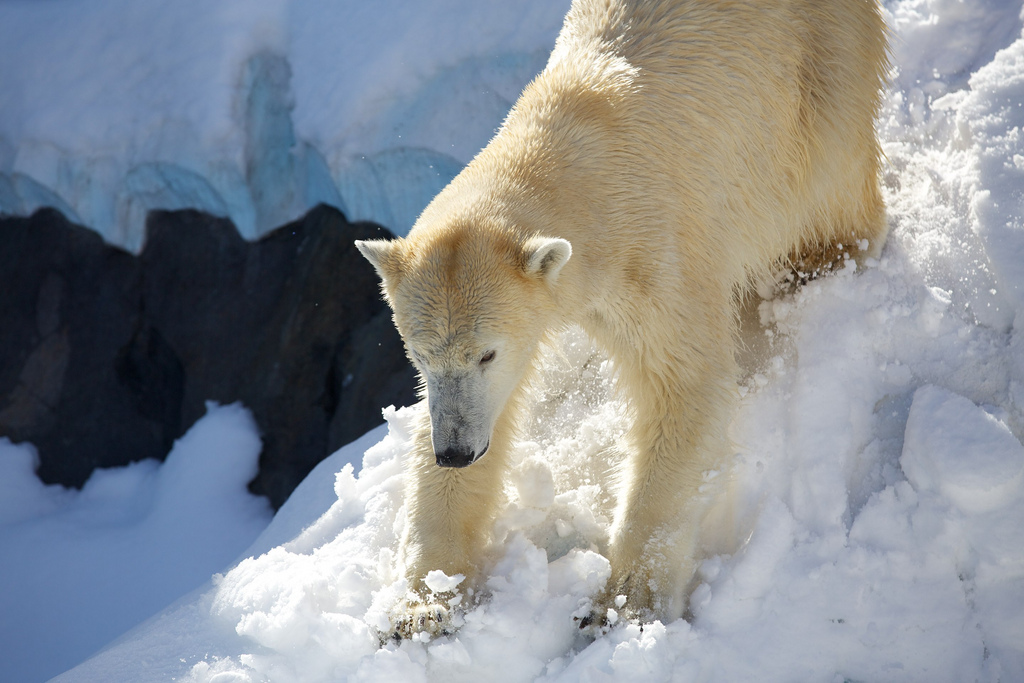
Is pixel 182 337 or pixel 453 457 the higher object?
pixel 453 457

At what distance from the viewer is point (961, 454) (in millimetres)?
2391

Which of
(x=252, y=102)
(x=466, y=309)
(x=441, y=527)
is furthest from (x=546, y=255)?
(x=252, y=102)

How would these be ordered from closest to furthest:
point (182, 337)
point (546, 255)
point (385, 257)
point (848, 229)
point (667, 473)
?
1. point (546, 255)
2. point (385, 257)
3. point (667, 473)
4. point (848, 229)
5. point (182, 337)

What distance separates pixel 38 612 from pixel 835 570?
5.76m

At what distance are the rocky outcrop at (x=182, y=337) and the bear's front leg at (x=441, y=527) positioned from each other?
3.13 meters

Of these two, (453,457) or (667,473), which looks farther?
(667,473)

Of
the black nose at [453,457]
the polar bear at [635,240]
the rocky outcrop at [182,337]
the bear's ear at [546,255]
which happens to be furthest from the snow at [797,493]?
the rocky outcrop at [182,337]

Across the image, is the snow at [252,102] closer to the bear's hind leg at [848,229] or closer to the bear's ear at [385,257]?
the bear's hind leg at [848,229]

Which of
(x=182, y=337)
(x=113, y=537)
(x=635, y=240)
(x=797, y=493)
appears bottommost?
(x=113, y=537)

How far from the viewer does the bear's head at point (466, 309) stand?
7.01 feet

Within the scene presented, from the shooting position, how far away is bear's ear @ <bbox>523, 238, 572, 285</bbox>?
6.85ft

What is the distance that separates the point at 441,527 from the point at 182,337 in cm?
456

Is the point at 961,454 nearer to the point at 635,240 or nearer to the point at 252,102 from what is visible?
the point at 635,240

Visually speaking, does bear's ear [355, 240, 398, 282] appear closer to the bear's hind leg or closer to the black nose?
the black nose
